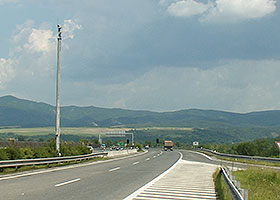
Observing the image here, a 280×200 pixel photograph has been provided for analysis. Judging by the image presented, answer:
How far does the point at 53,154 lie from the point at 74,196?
17.9 metres

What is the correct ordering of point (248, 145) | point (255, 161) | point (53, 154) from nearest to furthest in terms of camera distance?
point (53, 154) → point (255, 161) → point (248, 145)

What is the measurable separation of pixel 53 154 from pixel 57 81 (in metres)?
6.43

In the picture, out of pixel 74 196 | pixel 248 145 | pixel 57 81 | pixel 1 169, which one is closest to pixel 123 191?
pixel 74 196

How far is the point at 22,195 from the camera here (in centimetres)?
1191

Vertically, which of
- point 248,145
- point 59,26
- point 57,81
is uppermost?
point 59,26

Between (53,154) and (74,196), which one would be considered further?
(53,154)

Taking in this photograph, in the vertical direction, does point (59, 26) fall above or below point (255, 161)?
above

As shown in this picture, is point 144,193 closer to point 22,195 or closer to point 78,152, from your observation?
point 22,195

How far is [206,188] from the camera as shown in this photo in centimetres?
1473

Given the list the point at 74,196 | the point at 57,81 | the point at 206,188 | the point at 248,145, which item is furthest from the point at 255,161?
the point at 248,145

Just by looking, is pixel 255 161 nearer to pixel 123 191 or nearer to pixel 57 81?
pixel 57 81

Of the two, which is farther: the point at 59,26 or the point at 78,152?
the point at 78,152

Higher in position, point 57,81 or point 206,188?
point 57,81

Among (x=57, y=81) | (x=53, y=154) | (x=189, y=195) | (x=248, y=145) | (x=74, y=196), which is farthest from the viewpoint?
(x=248, y=145)
